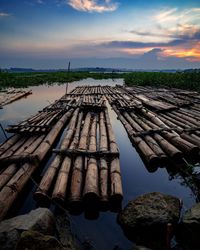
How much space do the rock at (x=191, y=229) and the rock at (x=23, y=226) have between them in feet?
9.82

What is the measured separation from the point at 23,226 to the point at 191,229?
141 inches

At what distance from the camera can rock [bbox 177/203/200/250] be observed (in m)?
5.46

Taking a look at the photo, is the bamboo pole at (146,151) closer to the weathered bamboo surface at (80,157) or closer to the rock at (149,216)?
the weathered bamboo surface at (80,157)

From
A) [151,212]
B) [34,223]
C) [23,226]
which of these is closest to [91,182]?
[151,212]

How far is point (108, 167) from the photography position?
29.1 ft

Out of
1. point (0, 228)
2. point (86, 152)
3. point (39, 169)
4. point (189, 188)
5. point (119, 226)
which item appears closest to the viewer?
point (0, 228)

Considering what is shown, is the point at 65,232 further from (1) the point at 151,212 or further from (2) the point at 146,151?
(2) the point at 146,151

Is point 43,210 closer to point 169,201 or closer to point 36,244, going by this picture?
point 36,244

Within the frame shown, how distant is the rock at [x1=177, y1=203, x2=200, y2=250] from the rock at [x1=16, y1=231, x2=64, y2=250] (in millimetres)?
2894

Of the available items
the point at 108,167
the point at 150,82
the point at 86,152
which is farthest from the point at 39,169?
the point at 150,82

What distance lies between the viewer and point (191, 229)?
18.1 feet

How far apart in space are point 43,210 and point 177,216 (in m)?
3.27

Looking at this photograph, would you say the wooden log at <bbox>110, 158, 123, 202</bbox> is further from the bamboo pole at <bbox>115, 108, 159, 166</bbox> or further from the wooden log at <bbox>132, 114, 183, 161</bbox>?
the wooden log at <bbox>132, 114, 183, 161</bbox>

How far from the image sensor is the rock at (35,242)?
433 cm
